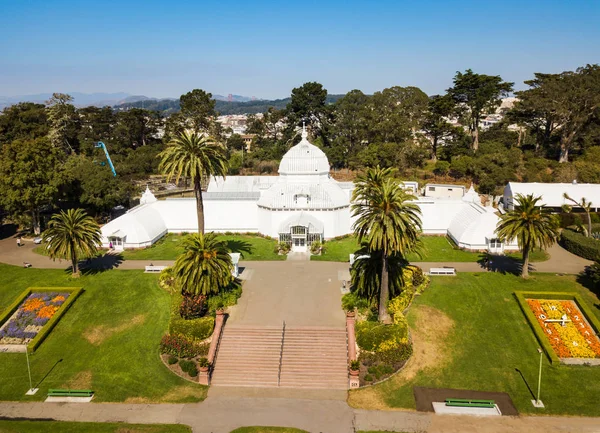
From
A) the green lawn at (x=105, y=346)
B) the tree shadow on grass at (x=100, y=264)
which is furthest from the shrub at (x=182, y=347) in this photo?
the tree shadow on grass at (x=100, y=264)

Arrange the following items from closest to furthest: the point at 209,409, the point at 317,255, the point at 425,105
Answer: the point at 209,409, the point at 317,255, the point at 425,105

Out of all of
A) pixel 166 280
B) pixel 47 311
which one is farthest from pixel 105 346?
pixel 166 280

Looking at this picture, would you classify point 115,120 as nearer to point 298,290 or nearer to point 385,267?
point 298,290

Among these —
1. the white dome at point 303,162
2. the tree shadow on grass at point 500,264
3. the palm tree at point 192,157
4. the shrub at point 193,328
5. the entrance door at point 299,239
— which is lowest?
the shrub at point 193,328

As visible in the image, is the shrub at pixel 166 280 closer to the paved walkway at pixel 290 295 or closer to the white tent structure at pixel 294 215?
the paved walkway at pixel 290 295

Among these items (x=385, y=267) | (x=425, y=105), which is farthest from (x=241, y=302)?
(x=425, y=105)

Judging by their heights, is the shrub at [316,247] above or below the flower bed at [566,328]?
above
